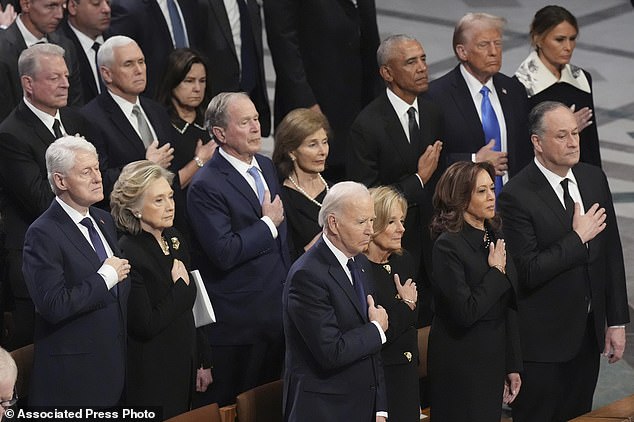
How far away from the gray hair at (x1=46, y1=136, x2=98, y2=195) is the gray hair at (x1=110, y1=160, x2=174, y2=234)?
8.2 inches

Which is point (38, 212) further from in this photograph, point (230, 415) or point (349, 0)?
point (349, 0)

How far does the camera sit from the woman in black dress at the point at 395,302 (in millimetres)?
6375

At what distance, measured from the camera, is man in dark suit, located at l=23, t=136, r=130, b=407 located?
19.9ft

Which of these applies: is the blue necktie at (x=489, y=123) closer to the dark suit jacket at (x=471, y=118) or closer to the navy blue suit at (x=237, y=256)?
the dark suit jacket at (x=471, y=118)

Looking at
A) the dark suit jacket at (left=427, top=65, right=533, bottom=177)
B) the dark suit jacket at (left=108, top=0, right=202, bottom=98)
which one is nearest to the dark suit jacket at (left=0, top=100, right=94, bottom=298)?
the dark suit jacket at (left=108, top=0, right=202, bottom=98)

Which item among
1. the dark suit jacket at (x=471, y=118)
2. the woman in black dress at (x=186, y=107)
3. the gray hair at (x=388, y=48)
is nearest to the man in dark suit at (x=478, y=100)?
the dark suit jacket at (x=471, y=118)

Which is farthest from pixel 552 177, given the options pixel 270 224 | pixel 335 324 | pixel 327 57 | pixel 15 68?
pixel 15 68

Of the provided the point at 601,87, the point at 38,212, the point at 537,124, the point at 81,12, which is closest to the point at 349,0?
the point at 81,12

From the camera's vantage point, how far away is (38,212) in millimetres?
7102

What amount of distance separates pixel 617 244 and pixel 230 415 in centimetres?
227

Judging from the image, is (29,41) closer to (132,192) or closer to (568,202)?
(132,192)

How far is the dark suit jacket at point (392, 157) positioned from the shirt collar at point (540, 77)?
85 cm

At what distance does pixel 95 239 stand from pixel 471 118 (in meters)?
2.75

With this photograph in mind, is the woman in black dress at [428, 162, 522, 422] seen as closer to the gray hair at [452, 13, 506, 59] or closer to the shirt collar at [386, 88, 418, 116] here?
the shirt collar at [386, 88, 418, 116]
